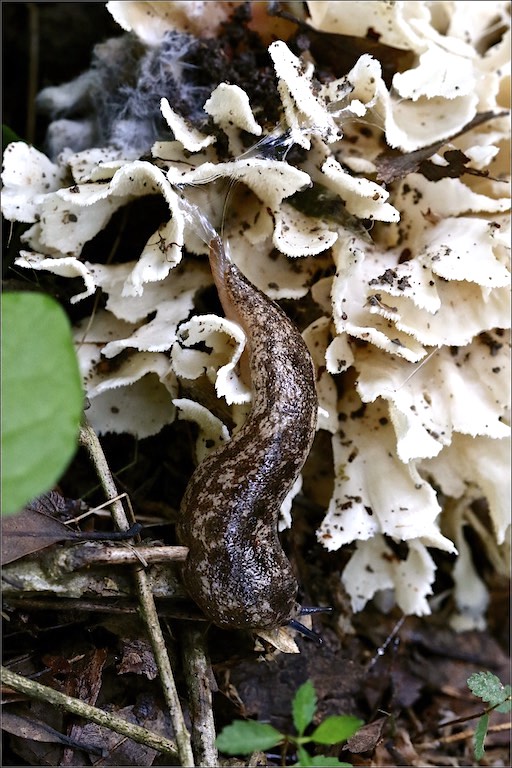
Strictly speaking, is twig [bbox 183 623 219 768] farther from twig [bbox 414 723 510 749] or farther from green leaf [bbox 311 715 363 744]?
twig [bbox 414 723 510 749]

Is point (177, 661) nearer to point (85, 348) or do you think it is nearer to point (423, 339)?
point (85, 348)

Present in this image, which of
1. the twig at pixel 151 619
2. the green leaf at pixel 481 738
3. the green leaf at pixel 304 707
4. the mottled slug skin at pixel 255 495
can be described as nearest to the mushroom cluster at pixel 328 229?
the mottled slug skin at pixel 255 495

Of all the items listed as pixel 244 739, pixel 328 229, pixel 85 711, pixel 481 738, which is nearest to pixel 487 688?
pixel 481 738

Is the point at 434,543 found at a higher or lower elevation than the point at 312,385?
lower

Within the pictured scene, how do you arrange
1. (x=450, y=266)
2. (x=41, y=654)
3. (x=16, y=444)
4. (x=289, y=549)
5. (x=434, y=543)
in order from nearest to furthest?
1. (x=16, y=444)
2. (x=41, y=654)
3. (x=450, y=266)
4. (x=434, y=543)
5. (x=289, y=549)

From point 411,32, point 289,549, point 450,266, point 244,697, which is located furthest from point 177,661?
point 411,32

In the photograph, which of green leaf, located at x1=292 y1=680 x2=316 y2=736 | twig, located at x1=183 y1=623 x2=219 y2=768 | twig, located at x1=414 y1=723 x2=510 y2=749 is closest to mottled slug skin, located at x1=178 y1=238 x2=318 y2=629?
twig, located at x1=183 y1=623 x2=219 y2=768

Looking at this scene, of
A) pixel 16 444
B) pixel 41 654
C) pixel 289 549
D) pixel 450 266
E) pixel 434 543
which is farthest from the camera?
pixel 289 549
